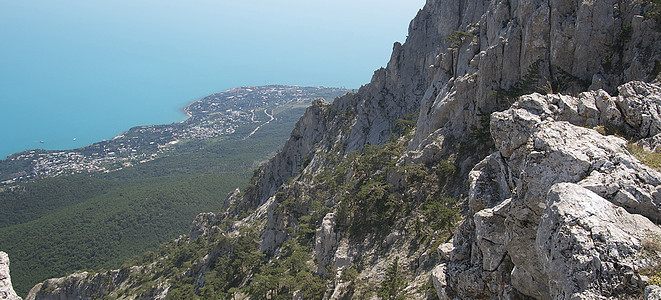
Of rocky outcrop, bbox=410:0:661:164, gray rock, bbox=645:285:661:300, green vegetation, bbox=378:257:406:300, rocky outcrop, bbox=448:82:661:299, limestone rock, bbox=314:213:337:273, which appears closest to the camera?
gray rock, bbox=645:285:661:300

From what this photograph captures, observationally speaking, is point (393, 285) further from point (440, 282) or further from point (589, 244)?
point (589, 244)

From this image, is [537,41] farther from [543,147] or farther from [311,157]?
[311,157]

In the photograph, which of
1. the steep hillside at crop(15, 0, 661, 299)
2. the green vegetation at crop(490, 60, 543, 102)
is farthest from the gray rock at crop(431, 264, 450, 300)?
the green vegetation at crop(490, 60, 543, 102)

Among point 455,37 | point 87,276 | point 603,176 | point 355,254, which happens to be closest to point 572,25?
point 455,37

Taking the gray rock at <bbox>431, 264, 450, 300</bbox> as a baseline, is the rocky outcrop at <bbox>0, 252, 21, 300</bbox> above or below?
above

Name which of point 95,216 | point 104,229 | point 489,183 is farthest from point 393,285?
point 95,216

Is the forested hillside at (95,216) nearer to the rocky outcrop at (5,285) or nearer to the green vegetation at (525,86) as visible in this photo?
the rocky outcrop at (5,285)

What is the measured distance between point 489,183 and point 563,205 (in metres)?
7.27

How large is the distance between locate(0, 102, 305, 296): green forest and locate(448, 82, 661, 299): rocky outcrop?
350 feet

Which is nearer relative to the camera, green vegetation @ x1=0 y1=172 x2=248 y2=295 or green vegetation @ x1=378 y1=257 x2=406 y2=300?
green vegetation @ x1=378 y1=257 x2=406 y2=300

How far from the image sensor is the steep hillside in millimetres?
8586

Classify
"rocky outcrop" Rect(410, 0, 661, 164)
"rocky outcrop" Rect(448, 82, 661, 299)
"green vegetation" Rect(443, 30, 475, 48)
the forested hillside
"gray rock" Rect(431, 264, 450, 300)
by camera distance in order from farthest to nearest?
the forested hillside → "green vegetation" Rect(443, 30, 475, 48) → "rocky outcrop" Rect(410, 0, 661, 164) → "gray rock" Rect(431, 264, 450, 300) → "rocky outcrop" Rect(448, 82, 661, 299)

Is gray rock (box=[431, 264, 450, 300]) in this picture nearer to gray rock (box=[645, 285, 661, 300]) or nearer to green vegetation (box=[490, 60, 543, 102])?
gray rock (box=[645, 285, 661, 300])

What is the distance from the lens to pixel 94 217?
113 metres
